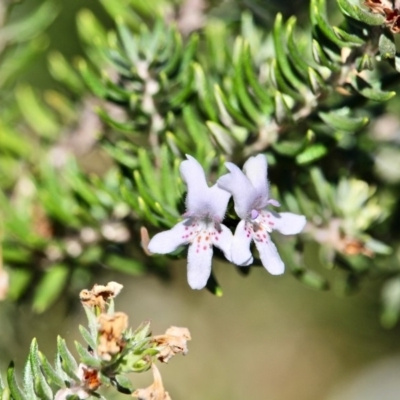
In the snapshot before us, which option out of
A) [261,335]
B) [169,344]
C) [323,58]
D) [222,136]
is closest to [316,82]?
[323,58]

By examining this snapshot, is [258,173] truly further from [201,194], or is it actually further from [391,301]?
[391,301]

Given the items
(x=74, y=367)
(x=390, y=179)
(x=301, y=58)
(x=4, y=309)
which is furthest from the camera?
(x=4, y=309)

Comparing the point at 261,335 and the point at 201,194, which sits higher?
the point at 201,194

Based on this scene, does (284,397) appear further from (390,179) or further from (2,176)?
(2,176)

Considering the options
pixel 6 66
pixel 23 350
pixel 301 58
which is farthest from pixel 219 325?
pixel 301 58

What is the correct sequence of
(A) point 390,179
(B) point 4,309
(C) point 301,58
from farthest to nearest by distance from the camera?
1. (B) point 4,309
2. (A) point 390,179
3. (C) point 301,58

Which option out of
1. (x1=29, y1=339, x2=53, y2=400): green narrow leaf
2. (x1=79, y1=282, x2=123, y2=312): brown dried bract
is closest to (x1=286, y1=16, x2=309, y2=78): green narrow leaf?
(x1=79, y1=282, x2=123, y2=312): brown dried bract

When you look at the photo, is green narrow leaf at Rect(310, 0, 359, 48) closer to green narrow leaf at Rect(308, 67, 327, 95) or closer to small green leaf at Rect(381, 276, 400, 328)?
green narrow leaf at Rect(308, 67, 327, 95)
